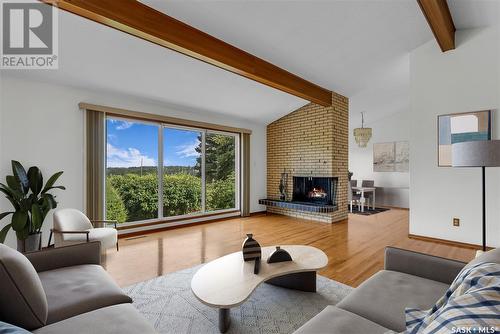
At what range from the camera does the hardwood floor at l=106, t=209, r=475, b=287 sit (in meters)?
2.86

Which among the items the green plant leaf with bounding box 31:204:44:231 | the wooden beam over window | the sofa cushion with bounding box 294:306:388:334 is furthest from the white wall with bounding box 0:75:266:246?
the sofa cushion with bounding box 294:306:388:334

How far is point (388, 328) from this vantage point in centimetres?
119

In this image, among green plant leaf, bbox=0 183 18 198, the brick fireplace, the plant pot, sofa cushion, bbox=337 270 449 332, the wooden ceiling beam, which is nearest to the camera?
sofa cushion, bbox=337 270 449 332

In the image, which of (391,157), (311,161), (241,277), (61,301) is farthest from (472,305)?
(391,157)

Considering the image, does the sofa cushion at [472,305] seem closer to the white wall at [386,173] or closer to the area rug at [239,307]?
the area rug at [239,307]

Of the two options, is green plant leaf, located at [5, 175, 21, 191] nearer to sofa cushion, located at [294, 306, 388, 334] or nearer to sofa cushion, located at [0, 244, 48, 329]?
sofa cushion, located at [0, 244, 48, 329]

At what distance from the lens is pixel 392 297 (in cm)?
143

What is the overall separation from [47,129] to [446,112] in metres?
5.94

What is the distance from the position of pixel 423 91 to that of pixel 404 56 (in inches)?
29.3

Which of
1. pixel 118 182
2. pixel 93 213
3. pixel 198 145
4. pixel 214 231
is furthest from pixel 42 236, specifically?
pixel 198 145

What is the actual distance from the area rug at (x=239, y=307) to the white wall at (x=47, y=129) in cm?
230

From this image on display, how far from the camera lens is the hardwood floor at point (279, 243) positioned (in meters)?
2.86

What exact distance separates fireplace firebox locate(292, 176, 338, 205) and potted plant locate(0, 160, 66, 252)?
4927 millimetres

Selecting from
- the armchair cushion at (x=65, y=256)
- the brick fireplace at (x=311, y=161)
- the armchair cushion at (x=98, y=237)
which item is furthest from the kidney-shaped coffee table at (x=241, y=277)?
the brick fireplace at (x=311, y=161)
